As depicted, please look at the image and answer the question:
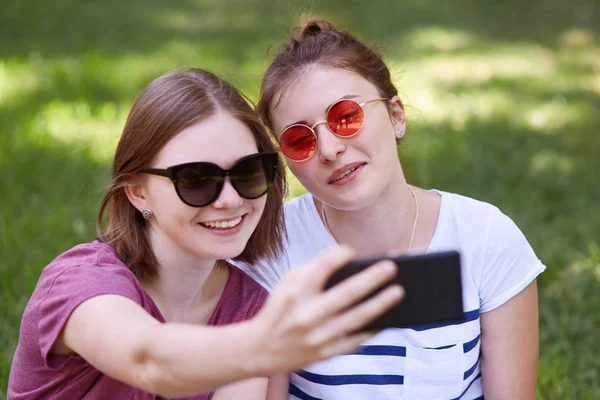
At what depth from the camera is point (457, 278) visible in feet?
5.90

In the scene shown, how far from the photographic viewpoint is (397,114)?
300 centimetres

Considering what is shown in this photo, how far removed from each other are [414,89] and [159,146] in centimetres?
545

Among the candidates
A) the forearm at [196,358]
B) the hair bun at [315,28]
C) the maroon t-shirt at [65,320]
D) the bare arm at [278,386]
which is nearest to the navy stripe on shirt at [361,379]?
the bare arm at [278,386]

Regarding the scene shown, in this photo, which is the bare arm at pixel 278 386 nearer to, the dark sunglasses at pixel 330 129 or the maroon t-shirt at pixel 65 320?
the maroon t-shirt at pixel 65 320

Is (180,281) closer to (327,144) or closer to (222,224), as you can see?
(222,224)

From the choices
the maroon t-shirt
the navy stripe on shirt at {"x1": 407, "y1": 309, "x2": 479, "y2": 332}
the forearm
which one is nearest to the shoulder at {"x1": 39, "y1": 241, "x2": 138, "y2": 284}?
the maroon t-shirt

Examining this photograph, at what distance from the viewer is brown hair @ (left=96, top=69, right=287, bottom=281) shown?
2.37m

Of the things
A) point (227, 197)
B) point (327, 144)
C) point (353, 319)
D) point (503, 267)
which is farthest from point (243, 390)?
point (353, 319)

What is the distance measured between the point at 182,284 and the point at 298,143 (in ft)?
1.97

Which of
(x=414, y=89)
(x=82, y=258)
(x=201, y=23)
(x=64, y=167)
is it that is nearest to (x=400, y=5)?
(x=201, y=23)

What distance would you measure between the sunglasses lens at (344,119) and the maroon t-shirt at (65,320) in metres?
0.82

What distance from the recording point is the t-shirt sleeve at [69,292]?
2064 mm

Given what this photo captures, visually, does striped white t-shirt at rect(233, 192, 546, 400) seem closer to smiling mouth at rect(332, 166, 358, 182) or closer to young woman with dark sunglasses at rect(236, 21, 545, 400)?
young woman with dark sunglasses at rect(236, 21, 545, 400)

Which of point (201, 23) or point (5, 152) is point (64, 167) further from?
point (201, 23)
